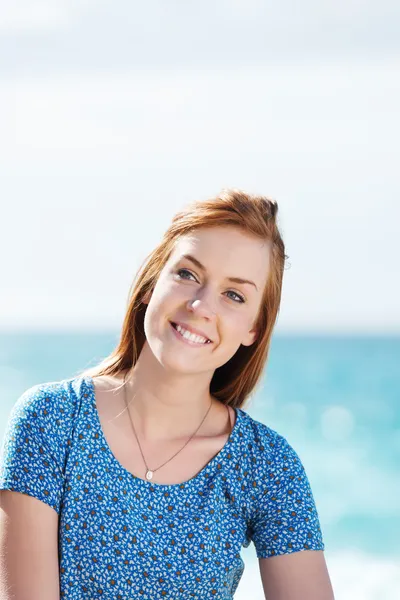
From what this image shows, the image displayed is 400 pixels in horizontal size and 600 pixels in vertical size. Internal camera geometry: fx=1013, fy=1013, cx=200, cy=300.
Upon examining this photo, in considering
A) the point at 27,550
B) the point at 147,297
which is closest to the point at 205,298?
the point at 147,297

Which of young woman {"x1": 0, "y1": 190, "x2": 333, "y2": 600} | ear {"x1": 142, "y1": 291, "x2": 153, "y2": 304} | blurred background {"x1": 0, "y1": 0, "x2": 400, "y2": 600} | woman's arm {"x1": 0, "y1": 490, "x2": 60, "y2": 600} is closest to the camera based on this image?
woman's arm {"x1": 0, "y1": 490, "x2": 60, "y2": 600}

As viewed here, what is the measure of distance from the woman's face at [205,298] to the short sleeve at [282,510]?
1.00 feet

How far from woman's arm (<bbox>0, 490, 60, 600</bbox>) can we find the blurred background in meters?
15.0

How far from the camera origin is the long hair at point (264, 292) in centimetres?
246

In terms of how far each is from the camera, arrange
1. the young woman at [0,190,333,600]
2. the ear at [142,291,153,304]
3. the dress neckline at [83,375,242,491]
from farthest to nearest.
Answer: the ear at [142,291,153,304] → the dress neckline at [83,375,242,491] → the young woman at [0,190,333,600]

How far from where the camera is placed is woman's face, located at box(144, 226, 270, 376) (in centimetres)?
237

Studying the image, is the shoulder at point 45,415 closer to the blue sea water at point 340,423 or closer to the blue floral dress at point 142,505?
the blue floral dress at point 142,505

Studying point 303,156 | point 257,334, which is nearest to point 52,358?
point 303,156

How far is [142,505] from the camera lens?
2414mm

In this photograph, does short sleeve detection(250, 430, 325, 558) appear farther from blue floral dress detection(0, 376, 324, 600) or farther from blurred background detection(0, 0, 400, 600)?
blurred background detection(0, 0, 400, 600)

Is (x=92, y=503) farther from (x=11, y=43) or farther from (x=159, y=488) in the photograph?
(x=11, y=43)

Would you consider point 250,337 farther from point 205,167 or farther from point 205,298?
point 205,167

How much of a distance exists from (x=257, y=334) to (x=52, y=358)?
16.9 metres

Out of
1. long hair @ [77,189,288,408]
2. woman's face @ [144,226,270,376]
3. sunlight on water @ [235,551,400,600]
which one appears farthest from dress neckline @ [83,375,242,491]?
sunlight on water @ [235,551,400,600]
